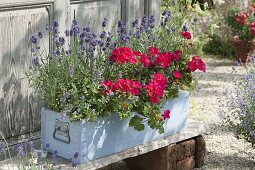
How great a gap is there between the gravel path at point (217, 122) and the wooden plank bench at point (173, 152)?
0.69 ft

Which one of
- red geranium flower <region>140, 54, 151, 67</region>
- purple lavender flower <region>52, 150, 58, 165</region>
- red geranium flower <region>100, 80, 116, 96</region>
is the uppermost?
red geranium flower <region>140, 54, 151, 67</region>

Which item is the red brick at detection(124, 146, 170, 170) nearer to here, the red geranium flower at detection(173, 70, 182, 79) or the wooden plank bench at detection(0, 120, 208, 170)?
the wooden plank bench at detection(0, 120, 208, 170)

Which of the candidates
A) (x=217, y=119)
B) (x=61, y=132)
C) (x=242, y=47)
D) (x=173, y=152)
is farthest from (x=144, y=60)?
(x=242, y=47)

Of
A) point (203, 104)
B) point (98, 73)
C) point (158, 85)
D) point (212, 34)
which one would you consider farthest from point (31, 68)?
point (212, 34)

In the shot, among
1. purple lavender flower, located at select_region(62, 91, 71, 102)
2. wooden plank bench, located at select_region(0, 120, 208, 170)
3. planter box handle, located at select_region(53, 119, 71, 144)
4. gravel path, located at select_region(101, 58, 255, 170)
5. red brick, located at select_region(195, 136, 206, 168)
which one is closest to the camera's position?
purple lavender flower, located at select_region(62, 91, 71, 102)

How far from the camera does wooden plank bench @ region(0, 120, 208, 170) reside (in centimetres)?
543

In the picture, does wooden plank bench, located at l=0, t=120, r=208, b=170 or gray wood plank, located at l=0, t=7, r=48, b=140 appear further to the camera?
wooden plank bench, located at l=0, t=120, r=208, b=170

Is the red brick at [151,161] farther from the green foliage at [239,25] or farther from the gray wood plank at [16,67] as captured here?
the green foliage at [239,25]

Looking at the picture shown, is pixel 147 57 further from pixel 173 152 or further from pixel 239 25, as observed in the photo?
pixel 239 25

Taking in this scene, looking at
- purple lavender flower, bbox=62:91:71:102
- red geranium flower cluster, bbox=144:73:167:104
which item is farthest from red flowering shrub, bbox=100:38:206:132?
purple lavender flower, bbox=62:91:71:102

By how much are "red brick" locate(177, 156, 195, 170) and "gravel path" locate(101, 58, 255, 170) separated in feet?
0.73

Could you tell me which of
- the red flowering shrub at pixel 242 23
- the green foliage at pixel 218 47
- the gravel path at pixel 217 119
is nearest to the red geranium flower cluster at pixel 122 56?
the gravel path at pixel 217 119

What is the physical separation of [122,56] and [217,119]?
295 centimetres

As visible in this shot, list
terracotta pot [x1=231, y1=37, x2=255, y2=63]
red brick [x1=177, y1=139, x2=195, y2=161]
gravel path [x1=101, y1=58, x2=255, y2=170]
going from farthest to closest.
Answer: terracotta pot [x1=231, y1=37, x2=255, y2=63], gravel path [x1=101, y1=58, x2=255, y2=170], red brick [x1=177, y1=139, x2=195, y2=161]
